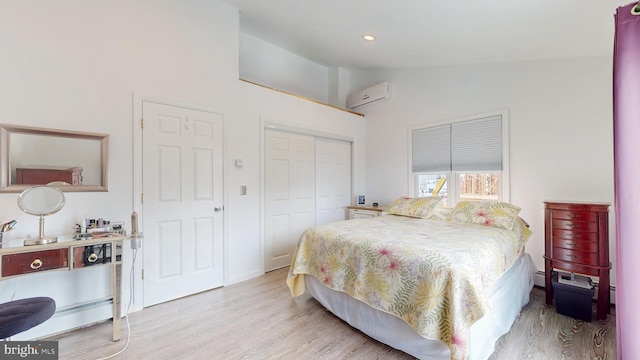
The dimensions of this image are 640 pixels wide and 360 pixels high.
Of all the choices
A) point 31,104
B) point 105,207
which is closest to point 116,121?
point 31,104

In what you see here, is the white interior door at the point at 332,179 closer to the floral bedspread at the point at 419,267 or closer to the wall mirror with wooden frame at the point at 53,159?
the floral bedspread at the point at 419,267

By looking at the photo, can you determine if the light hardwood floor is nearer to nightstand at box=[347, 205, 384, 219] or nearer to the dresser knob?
the dresser knob

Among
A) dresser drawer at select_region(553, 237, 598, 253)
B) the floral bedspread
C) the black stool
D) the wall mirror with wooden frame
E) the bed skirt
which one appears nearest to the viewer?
the black stool

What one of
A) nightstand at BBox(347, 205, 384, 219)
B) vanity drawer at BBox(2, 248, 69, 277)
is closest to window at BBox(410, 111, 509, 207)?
nightstand at BBox(347, 205, 384, 219)

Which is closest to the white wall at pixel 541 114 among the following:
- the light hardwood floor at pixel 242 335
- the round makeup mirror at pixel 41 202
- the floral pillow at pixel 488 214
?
the floral pillow at pixel 488 214

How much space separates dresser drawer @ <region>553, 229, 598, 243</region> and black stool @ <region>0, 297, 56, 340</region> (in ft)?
12.5

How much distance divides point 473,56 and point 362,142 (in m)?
2.05

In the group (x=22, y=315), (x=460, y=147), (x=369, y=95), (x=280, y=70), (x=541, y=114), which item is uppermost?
(x=280, y=70)

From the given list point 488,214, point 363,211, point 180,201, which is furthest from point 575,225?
point 180,201

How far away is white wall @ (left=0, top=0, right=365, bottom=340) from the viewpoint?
2.01 meters

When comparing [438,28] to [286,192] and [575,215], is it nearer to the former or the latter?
[575,215]

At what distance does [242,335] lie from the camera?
2051mm

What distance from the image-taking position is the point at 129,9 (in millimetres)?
2453

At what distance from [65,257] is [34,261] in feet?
0.47
